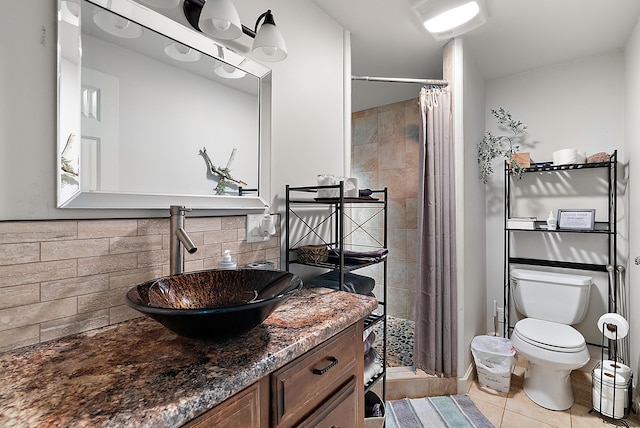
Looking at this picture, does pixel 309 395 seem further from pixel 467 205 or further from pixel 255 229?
pixel 467 205

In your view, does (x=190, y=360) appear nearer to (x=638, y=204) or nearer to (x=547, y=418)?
(x=547, y=418)

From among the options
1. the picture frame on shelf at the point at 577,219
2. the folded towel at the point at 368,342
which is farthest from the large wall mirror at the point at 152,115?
the picture frame on shelf at the point at 577,219

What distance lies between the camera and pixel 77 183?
2.79 ft

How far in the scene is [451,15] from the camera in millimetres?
1803

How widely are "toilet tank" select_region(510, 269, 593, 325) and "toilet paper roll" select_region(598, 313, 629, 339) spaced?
312 millimetres

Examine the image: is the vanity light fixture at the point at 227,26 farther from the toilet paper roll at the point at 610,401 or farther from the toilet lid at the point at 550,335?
the toilet paper roll at the point at 610,401

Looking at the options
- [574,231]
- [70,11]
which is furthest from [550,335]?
[70,11]

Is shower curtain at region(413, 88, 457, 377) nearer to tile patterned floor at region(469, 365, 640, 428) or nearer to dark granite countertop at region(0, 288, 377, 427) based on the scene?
tile patterned floor at region(469, 365, 640, 428)

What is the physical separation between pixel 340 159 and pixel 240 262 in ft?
3.06

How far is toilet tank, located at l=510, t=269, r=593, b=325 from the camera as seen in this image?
7.30 feet

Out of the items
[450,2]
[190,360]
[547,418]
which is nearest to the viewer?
[190,360]

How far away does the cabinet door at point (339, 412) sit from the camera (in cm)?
86

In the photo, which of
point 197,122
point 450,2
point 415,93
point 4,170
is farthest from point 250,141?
point 415,93

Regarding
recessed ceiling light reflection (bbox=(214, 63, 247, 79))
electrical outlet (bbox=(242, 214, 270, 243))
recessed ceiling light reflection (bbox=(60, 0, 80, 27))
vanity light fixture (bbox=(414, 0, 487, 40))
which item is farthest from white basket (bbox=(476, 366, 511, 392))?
recessed ceiling light reflection (bbox=(60, 0, 80, 27))
